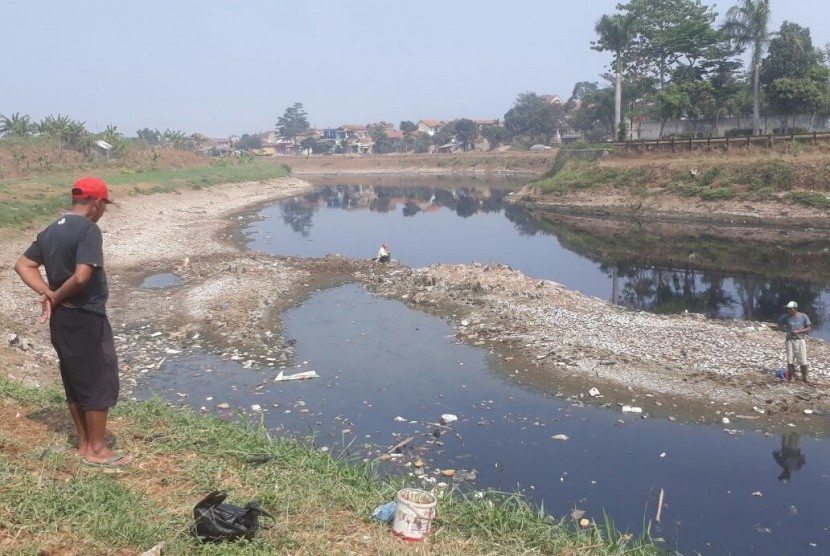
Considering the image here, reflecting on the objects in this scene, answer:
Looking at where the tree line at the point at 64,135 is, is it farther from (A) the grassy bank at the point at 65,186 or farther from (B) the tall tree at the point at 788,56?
(B) the tall tree at the point at 788,56

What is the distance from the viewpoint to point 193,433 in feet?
21.6

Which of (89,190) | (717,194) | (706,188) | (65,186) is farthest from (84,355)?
(706,188)

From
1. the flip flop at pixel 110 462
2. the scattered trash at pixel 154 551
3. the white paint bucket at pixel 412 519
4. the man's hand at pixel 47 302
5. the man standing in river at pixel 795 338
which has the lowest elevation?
the man standing in river at pixel 795 338

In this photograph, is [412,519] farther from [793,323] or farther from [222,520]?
[793,323]

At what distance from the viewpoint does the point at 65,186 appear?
3888cm

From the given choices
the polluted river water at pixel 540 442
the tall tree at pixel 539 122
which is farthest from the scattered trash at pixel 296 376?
the tall tree at pixel 539 122

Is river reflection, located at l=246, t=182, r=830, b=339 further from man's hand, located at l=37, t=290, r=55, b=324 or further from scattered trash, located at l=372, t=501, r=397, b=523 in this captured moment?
man's hand, located at l=37, t=290, r=55, b=324

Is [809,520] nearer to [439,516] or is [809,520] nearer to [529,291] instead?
[439,516]

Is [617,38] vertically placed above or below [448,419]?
above

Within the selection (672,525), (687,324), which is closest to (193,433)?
(672,525)

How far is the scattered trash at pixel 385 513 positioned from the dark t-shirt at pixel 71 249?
2826 mm

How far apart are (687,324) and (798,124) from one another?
42.6 metres

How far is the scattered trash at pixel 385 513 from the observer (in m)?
5.29

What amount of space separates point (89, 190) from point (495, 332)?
12142 millimetres
